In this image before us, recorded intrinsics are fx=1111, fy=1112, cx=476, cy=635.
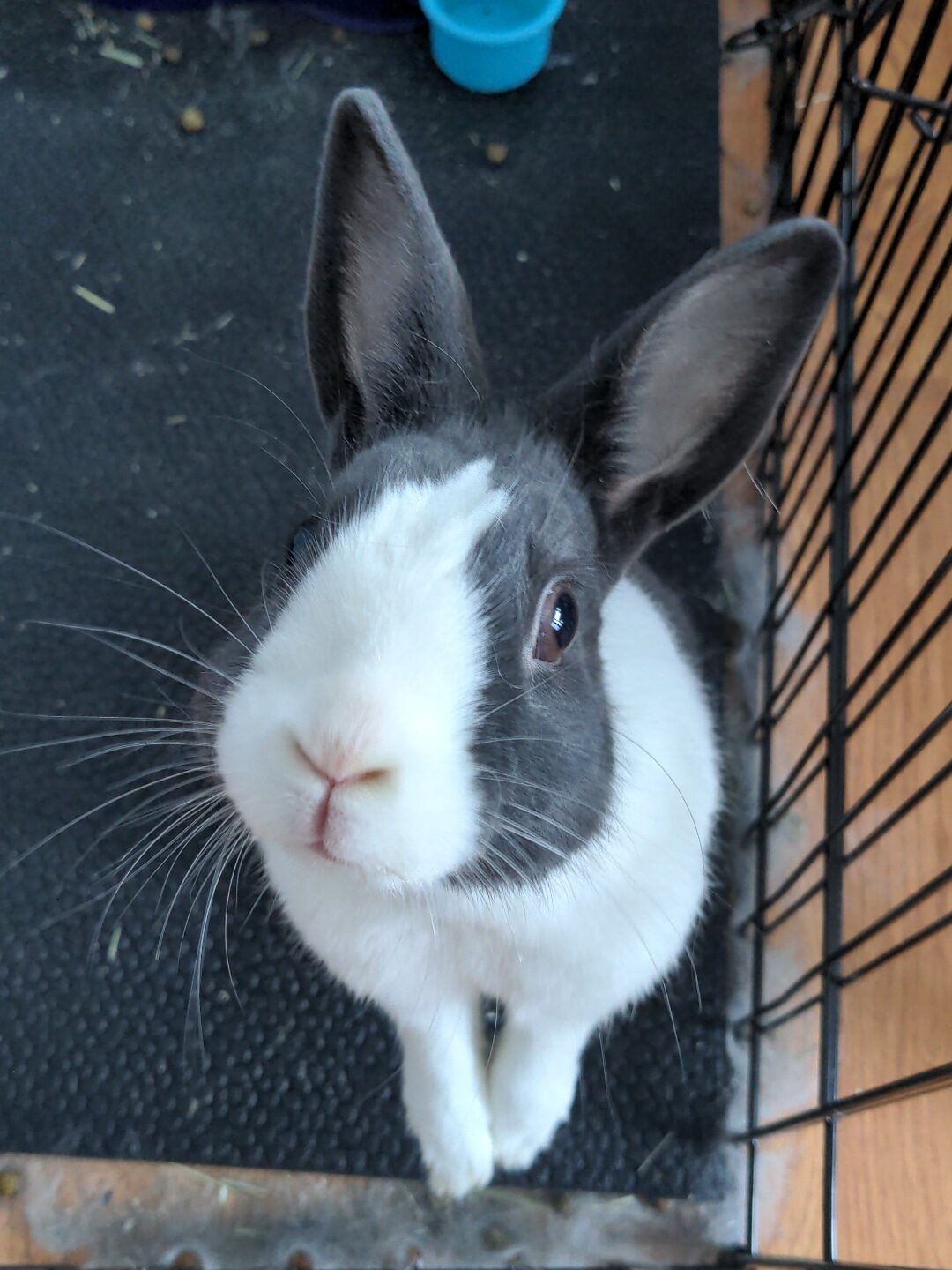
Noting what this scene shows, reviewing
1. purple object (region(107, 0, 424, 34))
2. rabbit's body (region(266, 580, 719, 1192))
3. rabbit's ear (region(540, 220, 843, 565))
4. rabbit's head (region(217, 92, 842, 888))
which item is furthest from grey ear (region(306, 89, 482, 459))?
purple object (region(107, 0, 424, 34))

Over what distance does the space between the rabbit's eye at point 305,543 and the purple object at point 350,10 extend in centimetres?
165

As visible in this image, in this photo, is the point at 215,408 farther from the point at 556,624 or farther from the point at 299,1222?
the point at 299,1222

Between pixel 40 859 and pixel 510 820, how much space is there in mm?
1103

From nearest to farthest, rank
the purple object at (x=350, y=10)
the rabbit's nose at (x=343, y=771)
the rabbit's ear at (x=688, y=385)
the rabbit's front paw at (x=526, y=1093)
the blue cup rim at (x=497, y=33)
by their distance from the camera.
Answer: the rabbit's nose at (x=343, y=771) < the rabbit's ear at (x=688, y=385) < the rabbit's front paw at (x=526, y=1093) < the blue cup rim at (x=497, y=33) < the purple object at (x=350, y=10)

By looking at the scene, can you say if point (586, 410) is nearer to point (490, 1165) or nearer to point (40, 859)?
point (490, 1165)

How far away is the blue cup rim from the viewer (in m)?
2.05

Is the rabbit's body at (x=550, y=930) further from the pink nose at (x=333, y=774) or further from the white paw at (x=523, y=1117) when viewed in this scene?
the pink nose at (x=333, y=774)

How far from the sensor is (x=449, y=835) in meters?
0.85

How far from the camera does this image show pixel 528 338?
2055mm

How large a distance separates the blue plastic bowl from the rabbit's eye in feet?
4.73

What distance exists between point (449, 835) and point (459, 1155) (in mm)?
850

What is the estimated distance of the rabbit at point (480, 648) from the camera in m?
0.84

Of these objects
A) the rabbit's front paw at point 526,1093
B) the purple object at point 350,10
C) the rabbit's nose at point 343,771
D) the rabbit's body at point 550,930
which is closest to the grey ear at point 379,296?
the rabbit's body at point 550,930

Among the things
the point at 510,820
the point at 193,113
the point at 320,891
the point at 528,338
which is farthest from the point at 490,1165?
the point at 193,113
